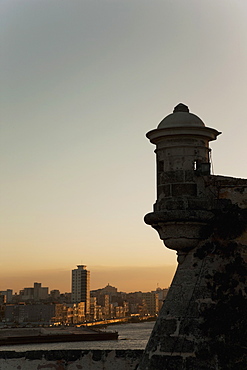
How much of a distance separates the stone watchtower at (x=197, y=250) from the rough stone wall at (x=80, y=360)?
188 centimetres

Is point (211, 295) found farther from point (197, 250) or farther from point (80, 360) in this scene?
point (80, 360)

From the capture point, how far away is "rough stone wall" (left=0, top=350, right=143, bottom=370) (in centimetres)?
1256

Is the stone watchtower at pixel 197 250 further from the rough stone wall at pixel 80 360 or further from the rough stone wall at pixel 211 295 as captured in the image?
the rough stone wall at pixel 80 360

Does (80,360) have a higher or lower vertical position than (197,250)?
lower

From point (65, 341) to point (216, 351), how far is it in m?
91.9

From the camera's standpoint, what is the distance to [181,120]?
11109 millimetres

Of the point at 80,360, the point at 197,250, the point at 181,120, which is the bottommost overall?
the point at 80,360

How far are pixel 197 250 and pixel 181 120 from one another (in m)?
2.33

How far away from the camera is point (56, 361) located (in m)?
12.6

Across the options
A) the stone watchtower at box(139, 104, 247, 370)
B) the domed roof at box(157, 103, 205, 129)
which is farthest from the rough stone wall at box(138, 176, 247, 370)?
the domed roof at box(157, 103, 205, 129)

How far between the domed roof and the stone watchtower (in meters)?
0.02

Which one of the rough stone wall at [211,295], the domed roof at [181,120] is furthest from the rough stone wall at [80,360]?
the domed roof at [181,120]

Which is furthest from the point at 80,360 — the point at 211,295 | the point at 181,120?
the point at 181,120

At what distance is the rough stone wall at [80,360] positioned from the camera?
12.6 meters
